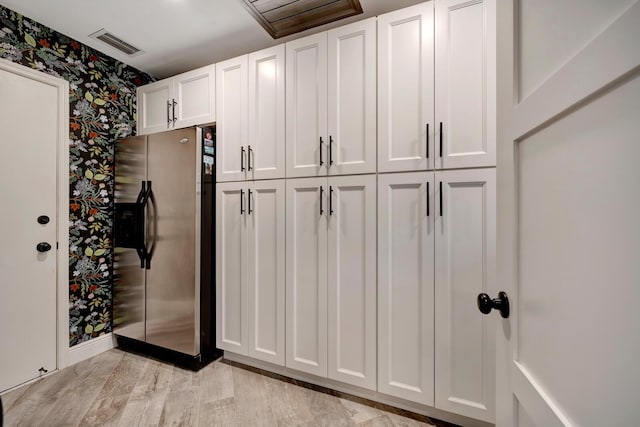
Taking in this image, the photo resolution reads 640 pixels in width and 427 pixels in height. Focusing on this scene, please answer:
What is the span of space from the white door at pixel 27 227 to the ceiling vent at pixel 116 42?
0.52 m

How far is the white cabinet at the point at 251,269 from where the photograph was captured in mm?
1940

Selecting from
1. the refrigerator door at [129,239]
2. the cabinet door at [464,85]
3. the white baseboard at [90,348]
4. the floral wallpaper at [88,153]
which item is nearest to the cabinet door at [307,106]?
the cabinet door at [464,85]

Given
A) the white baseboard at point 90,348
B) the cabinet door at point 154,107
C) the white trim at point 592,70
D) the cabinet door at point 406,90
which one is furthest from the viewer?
the cabinet door at point 154,107

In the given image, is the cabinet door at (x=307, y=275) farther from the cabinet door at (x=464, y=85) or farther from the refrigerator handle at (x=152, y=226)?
the refrigerator handle at (x=152, y=226)

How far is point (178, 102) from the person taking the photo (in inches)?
92.0

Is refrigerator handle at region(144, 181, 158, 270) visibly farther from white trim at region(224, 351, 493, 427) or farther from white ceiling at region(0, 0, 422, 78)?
white ceiling at region(0, 0, 422, 78)

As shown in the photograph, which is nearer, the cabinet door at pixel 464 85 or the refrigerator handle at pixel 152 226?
the cabinet door at pixel 464 85

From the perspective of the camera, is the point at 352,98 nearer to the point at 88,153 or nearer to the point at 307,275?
the point at 307,275

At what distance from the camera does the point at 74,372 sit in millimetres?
2076

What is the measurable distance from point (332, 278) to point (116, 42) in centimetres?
249

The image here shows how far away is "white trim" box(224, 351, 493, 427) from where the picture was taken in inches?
60.5

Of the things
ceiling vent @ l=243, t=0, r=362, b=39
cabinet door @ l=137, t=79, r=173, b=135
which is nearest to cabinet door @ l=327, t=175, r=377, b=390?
ceiling vent @ l=243, t=0, r=362, b=39

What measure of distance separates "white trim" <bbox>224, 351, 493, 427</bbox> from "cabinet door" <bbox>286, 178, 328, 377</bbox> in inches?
4.4

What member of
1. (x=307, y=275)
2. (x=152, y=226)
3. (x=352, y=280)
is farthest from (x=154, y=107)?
(x=352, y=280)
